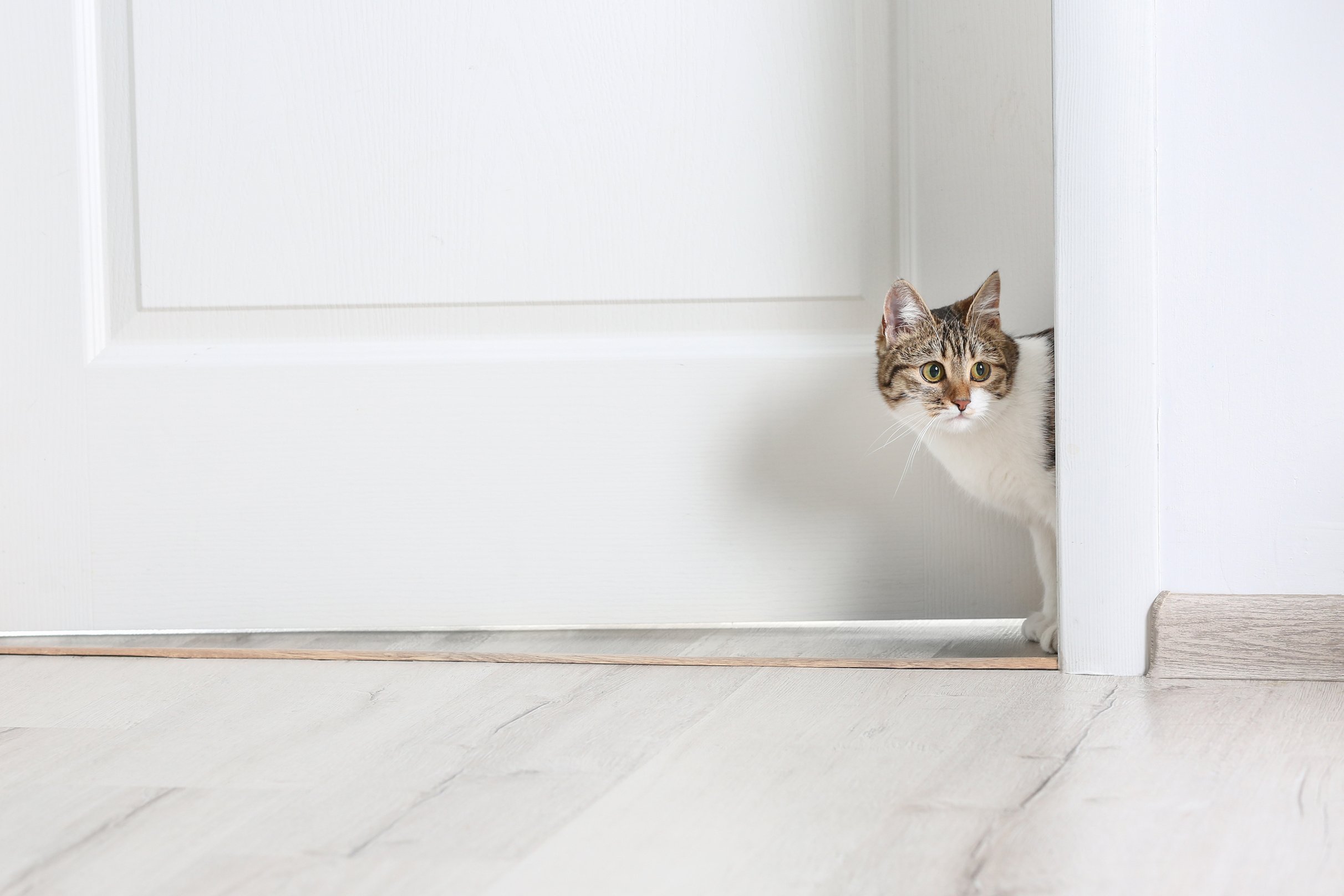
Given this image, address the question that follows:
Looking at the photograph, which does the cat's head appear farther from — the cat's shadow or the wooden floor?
the wooden floor

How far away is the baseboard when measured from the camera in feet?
2.87

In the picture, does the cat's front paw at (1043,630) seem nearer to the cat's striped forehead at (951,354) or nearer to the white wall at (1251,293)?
the white wall at (1251,293)

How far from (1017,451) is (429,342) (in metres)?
0.61

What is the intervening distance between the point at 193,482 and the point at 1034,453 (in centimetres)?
86

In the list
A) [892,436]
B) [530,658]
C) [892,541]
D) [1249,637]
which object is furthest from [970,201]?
[530,658]

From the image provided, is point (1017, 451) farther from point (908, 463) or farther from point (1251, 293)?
point (1251, 293)

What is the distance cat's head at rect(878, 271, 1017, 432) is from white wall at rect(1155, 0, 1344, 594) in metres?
0.13

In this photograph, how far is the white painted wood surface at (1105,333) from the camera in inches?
34.7

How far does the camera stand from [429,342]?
3.66 feet

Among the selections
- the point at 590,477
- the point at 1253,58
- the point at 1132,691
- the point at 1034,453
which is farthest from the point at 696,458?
the point at 1253,58

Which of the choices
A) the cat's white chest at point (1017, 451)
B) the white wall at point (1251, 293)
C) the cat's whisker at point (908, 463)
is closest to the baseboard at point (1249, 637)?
the white wall at point (1251, 293)

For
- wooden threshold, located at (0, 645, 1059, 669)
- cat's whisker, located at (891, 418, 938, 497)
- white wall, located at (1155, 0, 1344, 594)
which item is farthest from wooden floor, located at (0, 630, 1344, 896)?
cat's whisker, located at (891, 418, 938, 497)

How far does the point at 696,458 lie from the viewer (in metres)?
1.11

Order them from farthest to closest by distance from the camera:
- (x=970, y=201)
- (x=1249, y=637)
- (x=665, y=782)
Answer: (x=970, y=201), (x=1249, y=637), (x=665, y=782)
